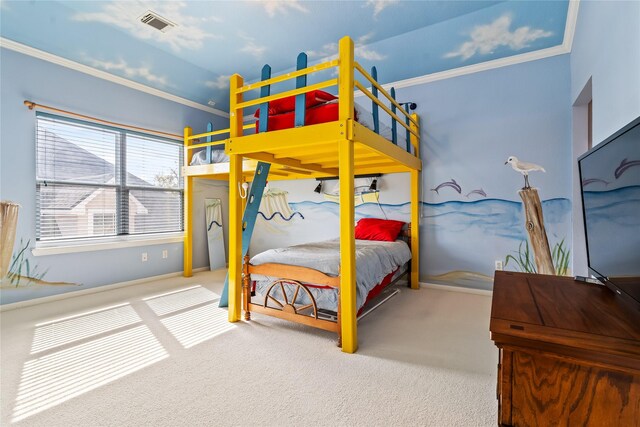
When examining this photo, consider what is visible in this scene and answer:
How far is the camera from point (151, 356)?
207 cm

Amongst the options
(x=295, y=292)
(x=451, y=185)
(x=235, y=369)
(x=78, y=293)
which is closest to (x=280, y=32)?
(x=451, y=185)

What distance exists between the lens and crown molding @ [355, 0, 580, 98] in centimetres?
→ 271

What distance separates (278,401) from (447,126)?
3387 mm

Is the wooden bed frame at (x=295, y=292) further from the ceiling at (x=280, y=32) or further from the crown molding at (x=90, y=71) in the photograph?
the crown molding at (x=90, y=71)

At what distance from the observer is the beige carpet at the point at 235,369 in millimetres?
1511

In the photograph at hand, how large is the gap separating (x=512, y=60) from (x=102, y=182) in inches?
190

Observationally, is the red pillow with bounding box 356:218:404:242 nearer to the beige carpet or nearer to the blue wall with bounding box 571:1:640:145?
the beige carpet

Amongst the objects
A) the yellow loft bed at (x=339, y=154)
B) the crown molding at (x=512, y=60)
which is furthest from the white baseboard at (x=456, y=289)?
the crown molding at (x=512, y=60)

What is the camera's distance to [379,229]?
150 inches

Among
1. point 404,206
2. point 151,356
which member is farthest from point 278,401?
point 404,206

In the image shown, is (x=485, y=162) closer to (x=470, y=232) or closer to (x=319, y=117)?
(x=470, y=232)

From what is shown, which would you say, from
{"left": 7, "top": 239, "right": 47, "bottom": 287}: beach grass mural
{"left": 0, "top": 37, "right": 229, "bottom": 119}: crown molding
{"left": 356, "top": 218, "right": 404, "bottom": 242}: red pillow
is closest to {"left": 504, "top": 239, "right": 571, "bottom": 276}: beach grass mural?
{"left": 356, "top": 218, "right": 404, "bottom": 242}: red pillow

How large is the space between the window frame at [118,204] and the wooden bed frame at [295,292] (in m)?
2.05

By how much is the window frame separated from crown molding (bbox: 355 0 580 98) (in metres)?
3.27
